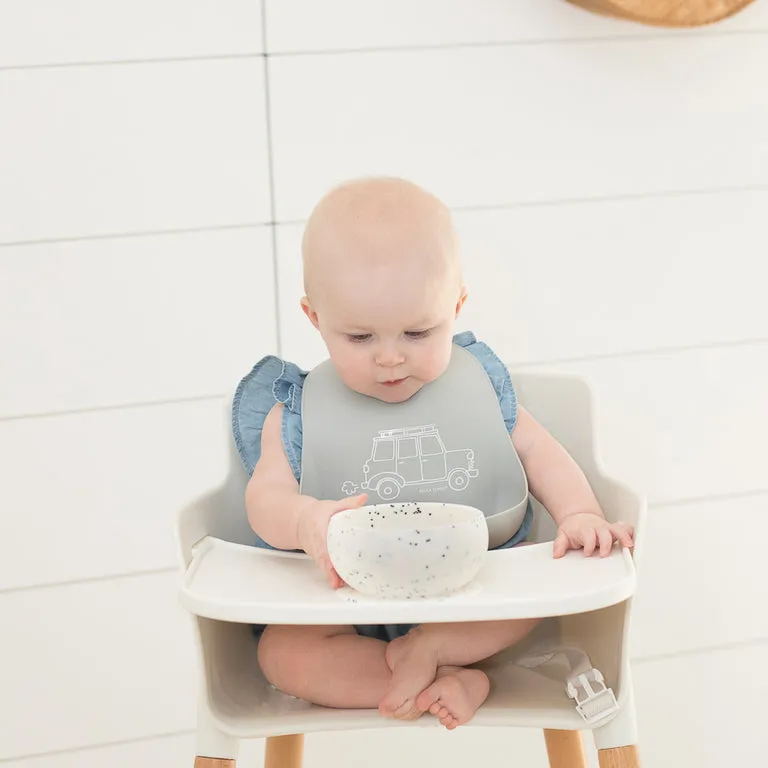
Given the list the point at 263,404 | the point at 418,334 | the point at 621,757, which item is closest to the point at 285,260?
the point at 263,404

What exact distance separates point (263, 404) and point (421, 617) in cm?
41

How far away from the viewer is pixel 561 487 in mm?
1020

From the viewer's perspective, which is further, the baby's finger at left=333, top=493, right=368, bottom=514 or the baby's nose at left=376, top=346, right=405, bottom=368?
the baby's nose at left=376, top=346, right=405, bottom=368

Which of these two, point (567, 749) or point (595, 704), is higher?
point (595, 704)

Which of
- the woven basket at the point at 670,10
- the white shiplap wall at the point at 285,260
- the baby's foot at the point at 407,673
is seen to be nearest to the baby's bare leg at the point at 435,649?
the baby's foot at the point at 407,673

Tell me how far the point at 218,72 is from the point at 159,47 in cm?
8

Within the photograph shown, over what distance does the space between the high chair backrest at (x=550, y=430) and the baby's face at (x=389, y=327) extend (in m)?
0.15

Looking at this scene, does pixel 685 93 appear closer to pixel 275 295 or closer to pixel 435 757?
pixel 275 295

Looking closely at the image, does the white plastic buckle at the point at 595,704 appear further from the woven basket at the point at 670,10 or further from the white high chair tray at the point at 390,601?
the woven basket at the point at 670,10

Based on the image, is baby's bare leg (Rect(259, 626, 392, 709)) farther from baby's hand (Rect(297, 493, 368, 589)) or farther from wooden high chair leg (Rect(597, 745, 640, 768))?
wooden high chair leg (Rect(597, 745, 640, 768))

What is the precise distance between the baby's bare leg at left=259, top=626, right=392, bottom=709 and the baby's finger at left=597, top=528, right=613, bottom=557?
21 centimetres

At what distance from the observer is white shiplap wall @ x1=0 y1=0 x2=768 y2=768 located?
142 centimetres

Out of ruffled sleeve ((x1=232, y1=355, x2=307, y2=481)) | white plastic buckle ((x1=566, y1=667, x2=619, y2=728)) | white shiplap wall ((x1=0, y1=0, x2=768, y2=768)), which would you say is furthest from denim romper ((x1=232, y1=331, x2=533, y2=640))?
white shiplap wall ((x1=0, y1=0, x2=768, y2=768))

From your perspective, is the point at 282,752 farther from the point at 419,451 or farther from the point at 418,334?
the point at 418,334
